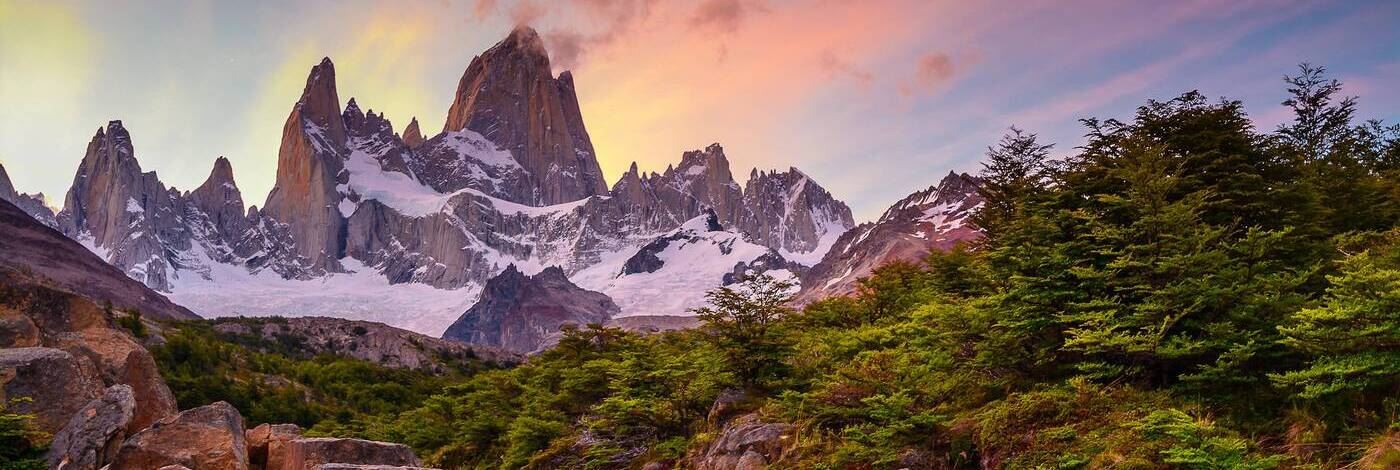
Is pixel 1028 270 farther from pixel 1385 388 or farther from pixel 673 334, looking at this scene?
pixel 673 334

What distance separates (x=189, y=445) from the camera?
17.9 m

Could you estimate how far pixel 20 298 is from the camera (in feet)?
90.5

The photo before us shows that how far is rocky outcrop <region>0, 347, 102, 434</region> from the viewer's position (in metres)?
17.9

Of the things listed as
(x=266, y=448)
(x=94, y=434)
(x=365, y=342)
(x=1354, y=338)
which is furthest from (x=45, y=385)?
(x=365, y=342)

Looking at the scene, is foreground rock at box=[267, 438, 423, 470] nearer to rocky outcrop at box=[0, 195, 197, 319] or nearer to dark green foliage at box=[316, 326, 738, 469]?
dark green foliage at box=[316, 326, 738, 469]

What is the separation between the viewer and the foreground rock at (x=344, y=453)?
1745 cm

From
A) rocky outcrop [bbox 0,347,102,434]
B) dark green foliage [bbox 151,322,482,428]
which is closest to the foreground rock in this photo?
rocky outcrop [bbox 0,347,102,434]

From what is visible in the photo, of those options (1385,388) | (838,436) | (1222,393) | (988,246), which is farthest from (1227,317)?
(988,246)

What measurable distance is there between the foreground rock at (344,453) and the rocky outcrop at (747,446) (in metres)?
7.22

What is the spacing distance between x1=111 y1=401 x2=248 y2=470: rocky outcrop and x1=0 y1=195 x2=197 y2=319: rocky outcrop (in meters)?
166

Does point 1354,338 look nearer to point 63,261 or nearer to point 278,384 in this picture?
point 278,384

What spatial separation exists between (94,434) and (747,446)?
14.3 m

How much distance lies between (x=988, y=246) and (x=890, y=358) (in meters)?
5.52

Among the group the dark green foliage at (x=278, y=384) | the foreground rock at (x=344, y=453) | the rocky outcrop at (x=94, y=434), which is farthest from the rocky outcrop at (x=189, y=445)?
the dark green foliage at (x=278, y=384)
